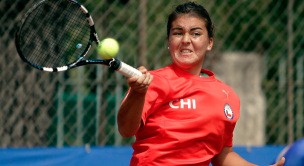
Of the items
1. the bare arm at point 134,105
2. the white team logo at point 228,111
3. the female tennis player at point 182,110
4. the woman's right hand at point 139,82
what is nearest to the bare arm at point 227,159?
the female tennis player at point 182,110

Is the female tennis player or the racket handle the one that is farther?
the female tennis player

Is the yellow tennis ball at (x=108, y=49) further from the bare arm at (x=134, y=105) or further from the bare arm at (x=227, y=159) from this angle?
the bare arm at (x=227, y=159)

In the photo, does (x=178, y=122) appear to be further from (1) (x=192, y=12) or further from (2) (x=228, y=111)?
(1) (x=192, y=12)

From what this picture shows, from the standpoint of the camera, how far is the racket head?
1.85 m

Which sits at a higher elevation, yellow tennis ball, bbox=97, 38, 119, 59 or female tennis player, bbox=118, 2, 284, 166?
yellow tennis ball, bbox=97, 38, 119, 59

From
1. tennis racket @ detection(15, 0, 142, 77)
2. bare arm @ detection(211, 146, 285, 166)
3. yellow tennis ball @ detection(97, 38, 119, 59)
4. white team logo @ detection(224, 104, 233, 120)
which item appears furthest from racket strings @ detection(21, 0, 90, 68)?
bare arm @ detection(211, 146, 285, 166)

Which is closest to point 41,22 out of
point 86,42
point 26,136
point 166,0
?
point 86,42

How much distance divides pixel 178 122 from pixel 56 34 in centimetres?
91

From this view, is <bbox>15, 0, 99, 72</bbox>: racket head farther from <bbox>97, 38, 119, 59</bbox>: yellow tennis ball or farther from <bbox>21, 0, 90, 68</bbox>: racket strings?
<bbox>97, 38, 119, 59</bbox>: yellow tennis ball

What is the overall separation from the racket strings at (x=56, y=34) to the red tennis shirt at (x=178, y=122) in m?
0.49

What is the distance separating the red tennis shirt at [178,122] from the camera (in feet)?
5.47

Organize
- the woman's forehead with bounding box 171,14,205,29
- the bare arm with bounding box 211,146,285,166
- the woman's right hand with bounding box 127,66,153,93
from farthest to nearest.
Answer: the bare arm with bounding box 211,146,285,166 → the woman's forehead with bounding box 171,14,205,29 → the woman's right hand with bounding box 127,66,153,93

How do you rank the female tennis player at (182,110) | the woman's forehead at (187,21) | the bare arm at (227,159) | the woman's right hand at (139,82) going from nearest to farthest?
the woman's right hand at (139,82) → the female tennis player at (182,110) → the woman's forehead at (187,21) → the bare arm at (227,159)

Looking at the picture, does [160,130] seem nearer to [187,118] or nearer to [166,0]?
[187,118]
